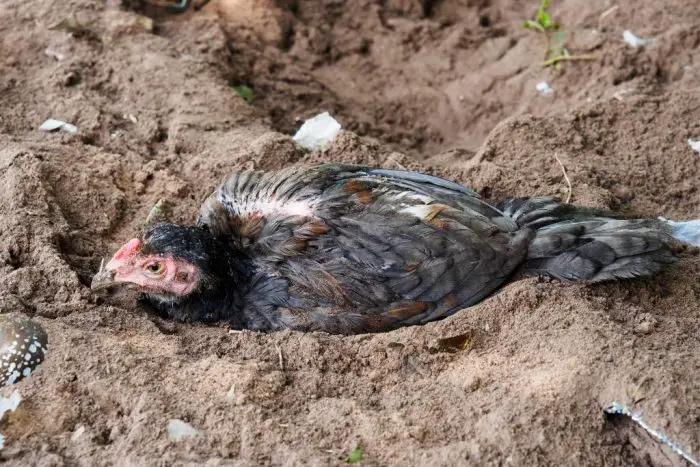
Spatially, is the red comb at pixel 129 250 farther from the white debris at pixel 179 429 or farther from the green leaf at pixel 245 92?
the green leaf at pixel 245 92

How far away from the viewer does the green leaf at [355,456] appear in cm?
272

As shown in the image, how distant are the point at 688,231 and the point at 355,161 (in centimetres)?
194

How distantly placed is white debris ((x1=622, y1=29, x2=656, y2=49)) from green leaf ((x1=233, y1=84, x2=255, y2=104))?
2.81 m

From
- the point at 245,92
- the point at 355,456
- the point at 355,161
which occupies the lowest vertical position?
the point at 245,92

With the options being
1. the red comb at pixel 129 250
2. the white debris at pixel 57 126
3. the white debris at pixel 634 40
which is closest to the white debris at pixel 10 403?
the red comb at pixel 129 250

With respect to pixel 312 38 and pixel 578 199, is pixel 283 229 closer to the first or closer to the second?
pixel 578 199

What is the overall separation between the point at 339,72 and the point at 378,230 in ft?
9.00

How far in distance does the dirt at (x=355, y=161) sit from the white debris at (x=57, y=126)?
0.17 ft

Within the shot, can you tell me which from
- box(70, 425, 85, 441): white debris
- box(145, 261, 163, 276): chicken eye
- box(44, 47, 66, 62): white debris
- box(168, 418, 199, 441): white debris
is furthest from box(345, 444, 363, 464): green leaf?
box(44, 47, 66, 62): white debris

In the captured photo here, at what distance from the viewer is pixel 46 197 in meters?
4.04

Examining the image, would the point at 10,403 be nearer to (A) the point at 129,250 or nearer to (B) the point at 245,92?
(A) the point at 129,250

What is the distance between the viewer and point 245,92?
534 centimetres

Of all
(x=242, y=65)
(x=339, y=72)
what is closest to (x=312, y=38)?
(x=339, y=72)

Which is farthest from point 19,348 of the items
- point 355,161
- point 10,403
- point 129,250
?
point 355,161
